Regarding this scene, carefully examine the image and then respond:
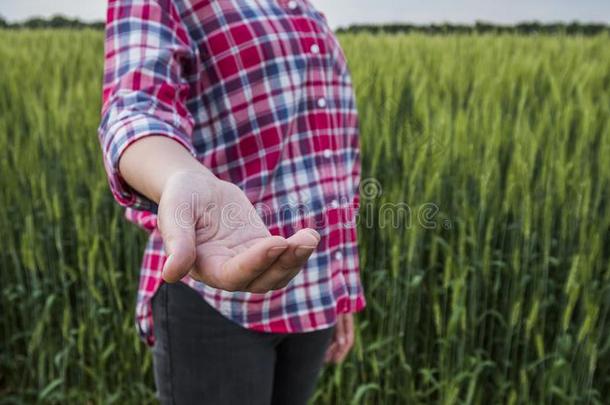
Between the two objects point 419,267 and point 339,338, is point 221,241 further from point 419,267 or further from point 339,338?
point 419,267

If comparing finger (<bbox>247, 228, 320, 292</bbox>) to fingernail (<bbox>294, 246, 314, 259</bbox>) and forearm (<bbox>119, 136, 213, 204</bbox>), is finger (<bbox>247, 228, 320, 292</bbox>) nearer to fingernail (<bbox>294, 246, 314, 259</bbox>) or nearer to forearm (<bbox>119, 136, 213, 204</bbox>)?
fingernail (<bbox>294, 246, 314, 259</bbox>)

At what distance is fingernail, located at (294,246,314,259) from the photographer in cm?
43

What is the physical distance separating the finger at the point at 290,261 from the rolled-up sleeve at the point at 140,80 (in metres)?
0.17

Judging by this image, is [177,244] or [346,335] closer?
[177,244]

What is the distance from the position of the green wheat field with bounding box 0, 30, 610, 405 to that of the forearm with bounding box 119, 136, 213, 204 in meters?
0.87

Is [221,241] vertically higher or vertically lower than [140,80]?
lower

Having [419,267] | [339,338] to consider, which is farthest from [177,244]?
[419,267]

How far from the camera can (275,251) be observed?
431mm

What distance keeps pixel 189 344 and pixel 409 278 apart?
840 mm

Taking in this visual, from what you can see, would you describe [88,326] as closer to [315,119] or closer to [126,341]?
[126,341]

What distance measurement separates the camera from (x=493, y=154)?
163 centimetres

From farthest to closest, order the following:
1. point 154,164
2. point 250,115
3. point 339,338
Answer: point 339,338
point 250,115
point 154,164

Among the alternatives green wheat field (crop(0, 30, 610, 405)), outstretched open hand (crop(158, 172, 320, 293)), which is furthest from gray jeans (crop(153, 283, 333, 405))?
green wheat field (crop(0, 30, 610, 405))

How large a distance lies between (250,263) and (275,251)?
22 mm
